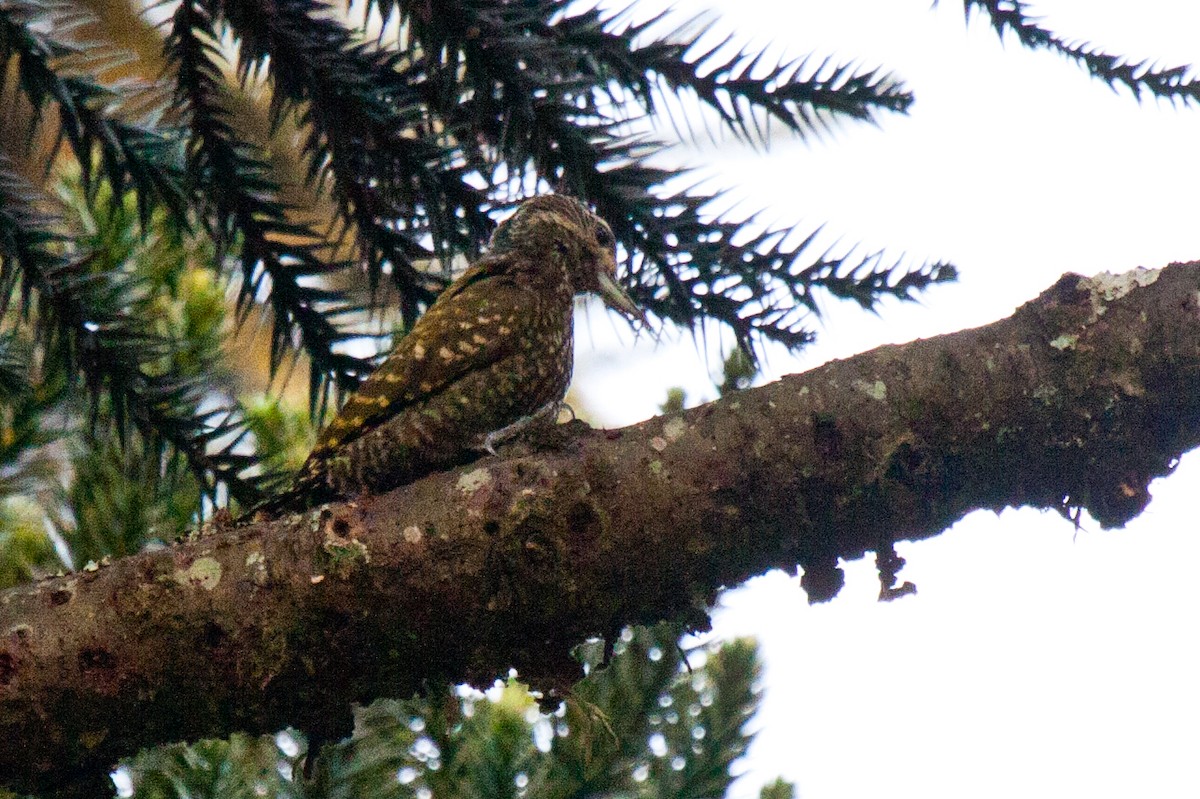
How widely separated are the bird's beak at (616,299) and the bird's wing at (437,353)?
220mm

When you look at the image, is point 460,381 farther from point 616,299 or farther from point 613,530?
point 613,530

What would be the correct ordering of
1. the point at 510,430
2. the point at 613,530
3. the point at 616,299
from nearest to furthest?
the point at 613,530 < the point at 510,430 < the point at 616,299

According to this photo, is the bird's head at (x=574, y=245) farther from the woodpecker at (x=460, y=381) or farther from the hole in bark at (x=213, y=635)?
the hole in bark at (x=213, y=635)

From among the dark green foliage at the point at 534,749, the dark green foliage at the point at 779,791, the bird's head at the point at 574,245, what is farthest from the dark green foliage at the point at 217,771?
the bird's head at the point at 574,245

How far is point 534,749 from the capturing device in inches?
102

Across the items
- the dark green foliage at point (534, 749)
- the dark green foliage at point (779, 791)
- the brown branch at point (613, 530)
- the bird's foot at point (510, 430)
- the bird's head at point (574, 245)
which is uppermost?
the bird's head at point (574, 245)

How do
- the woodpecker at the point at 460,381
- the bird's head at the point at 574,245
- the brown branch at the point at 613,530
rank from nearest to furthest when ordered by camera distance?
1. the brown branch at the point at 613,530
2. the woodpecker at the point at 460,381
3. the bird's head at the point at 574,245

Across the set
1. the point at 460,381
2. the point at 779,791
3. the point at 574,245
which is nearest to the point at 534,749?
the point at 779,791

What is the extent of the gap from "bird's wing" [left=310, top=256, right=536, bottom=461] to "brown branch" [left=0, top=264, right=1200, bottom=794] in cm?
85

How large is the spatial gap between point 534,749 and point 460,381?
1.00m

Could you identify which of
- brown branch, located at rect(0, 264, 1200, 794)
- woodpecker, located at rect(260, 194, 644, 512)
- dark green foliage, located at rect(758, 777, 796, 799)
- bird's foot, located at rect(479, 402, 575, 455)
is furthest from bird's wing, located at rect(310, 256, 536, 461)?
dark green foliage, located at rect(758, 777, 796, 799)

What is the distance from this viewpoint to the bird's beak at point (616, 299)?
3.37 m

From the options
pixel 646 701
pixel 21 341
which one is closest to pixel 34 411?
pixel 21 341

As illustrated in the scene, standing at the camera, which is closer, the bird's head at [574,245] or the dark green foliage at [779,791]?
the dark green foliage at [779,791]
